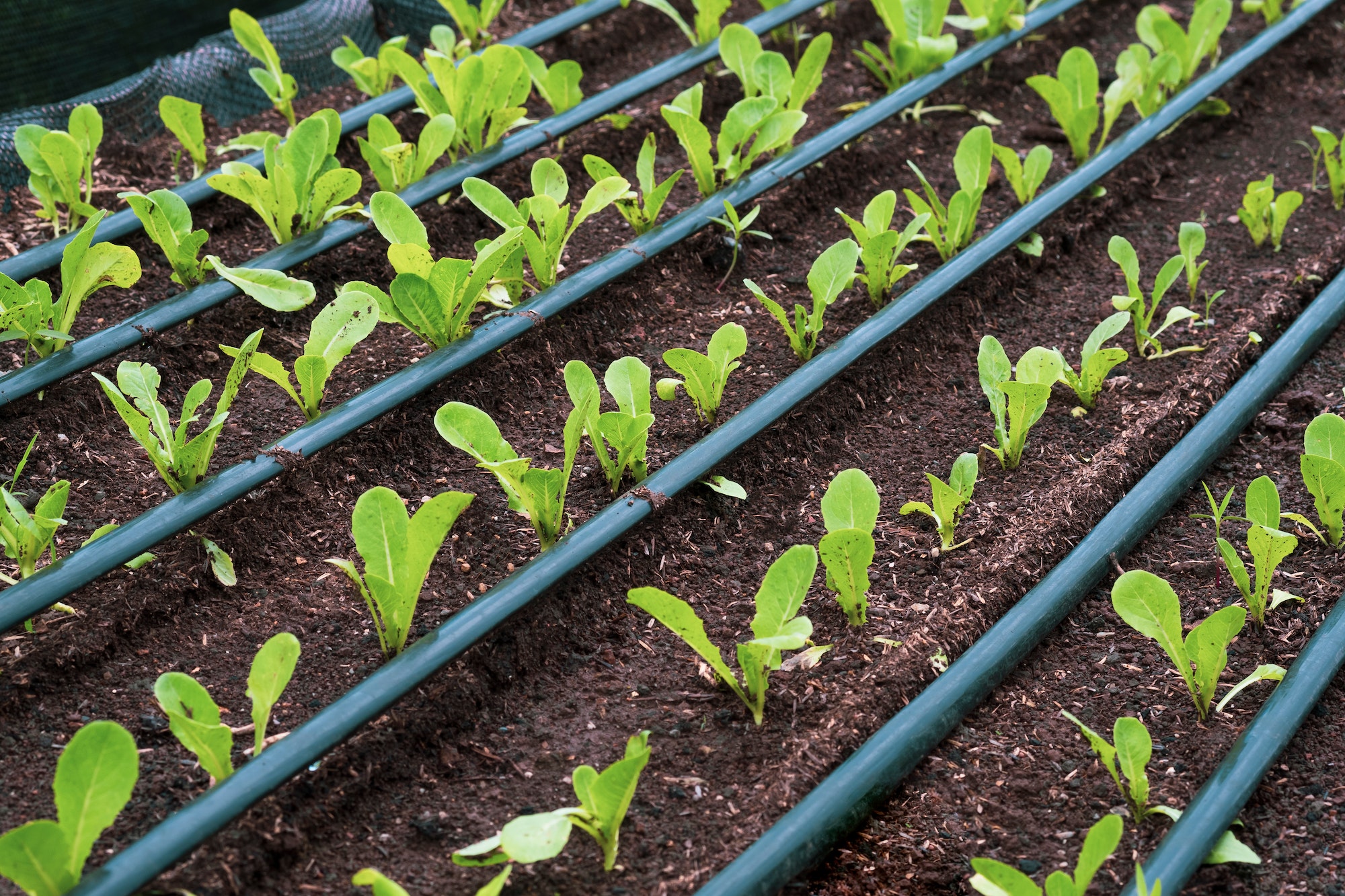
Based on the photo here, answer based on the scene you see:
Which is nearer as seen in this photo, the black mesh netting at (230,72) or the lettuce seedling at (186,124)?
the lettuce seedling at (186,124)

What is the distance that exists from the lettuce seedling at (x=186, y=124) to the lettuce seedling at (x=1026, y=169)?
4.90 ft

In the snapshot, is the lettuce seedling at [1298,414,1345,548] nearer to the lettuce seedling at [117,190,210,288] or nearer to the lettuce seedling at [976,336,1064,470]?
the lettuce seedling at [976,336,1064,470]

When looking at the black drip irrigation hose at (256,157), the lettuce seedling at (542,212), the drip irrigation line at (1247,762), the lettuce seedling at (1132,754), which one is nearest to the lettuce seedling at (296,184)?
the black drip irrigation hose at (256,157)

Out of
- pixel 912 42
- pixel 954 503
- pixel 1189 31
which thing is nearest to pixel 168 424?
pixel 954 503

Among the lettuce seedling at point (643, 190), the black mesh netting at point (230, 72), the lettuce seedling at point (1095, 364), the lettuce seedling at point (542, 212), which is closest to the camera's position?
the lettuce seedling at point (1095, 364)

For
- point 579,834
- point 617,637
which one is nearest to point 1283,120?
point 617,637

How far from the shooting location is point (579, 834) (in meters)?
1.26

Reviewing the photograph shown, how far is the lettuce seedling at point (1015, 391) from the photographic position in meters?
1.67

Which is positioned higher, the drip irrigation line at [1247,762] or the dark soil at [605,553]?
the dark soil at [605,553]

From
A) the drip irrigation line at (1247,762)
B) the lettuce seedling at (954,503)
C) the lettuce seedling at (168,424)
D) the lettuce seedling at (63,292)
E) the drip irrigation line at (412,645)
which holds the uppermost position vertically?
the lettuce seedling at (63,292)

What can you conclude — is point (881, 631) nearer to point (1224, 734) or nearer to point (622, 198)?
point (1224, 734)

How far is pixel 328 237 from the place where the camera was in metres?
2.01

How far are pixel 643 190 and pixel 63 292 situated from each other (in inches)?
37.9

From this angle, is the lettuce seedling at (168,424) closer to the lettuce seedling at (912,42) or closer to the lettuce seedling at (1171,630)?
the lettuce seedling at (1171,630)
